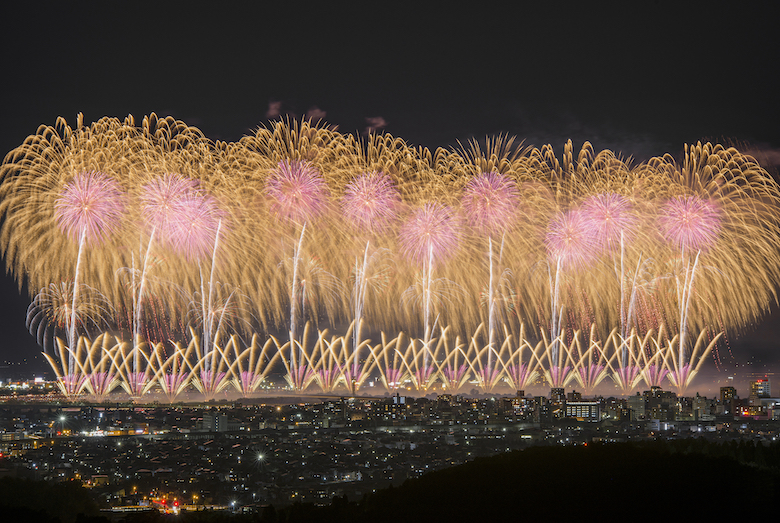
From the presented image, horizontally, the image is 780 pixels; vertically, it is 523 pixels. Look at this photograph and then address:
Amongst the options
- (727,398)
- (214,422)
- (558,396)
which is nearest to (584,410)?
(558,396)

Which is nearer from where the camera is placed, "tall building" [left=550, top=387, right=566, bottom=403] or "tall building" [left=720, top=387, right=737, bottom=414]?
"tall building" [left=550, top=387, right=566, bottom=403]

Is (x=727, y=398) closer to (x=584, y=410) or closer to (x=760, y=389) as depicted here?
(x=760, y=389)

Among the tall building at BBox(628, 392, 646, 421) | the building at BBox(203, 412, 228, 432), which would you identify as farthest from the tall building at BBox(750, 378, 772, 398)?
the building at BBox(203, 412, 228, 432)

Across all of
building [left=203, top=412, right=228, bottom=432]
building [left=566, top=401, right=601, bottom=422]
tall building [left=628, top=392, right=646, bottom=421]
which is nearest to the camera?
building [left=203, top=412, right=228, bottom=432]

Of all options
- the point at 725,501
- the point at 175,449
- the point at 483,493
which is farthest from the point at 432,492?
the point at 175,449

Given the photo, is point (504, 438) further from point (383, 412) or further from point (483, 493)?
point (483, 493)

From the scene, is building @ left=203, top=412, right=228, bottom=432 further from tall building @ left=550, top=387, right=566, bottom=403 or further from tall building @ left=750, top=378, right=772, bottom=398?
tall building @ left=750, top=378, right=772, bottom=398

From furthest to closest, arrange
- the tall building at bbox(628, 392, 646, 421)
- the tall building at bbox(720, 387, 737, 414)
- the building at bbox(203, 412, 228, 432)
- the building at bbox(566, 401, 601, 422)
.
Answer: the tall building at bbox(720, 387, 737, 414) → the tall building at bbox(628, 392, 646, 421) → the building at bbox(566, 401, 601, 422) → the building at bbox(203, 412, 228, 432)

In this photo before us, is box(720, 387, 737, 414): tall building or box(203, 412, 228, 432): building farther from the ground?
box(720, 387, 737, 414): tall building

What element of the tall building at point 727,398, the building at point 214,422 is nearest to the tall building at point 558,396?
the tall building at point 727,398
